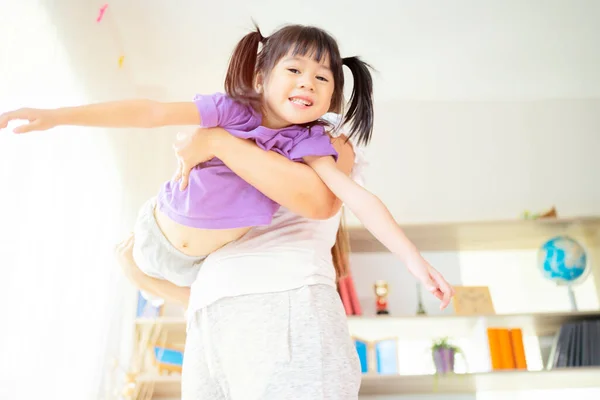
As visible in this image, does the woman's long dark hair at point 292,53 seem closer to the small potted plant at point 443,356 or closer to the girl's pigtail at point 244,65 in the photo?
the girl's pigtail at point 244,65

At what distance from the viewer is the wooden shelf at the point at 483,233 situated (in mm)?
2760

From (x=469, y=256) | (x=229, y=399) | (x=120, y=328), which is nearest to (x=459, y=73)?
(x=469, y=256)

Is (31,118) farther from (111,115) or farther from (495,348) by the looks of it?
(495,348)

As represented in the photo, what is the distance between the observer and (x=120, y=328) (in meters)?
2.40

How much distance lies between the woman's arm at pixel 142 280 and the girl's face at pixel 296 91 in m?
0.44

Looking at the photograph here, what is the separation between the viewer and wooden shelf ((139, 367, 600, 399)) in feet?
7.98

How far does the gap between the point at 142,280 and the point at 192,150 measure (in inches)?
16.3

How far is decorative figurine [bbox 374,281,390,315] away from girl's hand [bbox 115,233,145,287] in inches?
61.7

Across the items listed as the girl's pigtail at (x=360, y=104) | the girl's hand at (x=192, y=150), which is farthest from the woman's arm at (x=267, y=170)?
the girl's pigtail at (x=360, y=104)

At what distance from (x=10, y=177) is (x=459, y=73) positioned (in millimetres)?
2552

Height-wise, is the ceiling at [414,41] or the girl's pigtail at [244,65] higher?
the ceiling at [414,41]

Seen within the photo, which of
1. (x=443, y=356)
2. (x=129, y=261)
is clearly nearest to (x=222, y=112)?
(x=129, y=261)

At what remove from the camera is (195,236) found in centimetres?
109

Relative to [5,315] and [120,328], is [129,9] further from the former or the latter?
[5,315]
